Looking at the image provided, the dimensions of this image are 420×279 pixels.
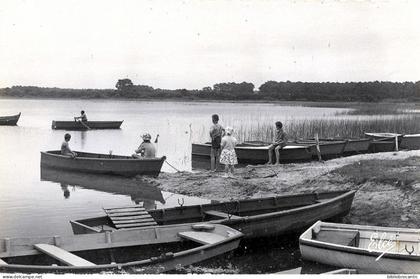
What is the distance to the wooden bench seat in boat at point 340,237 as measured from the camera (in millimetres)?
8170

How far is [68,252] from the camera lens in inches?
277

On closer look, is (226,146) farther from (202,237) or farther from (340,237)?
(202,237)

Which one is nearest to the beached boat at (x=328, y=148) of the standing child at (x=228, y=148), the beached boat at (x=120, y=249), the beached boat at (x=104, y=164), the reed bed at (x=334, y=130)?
the reed bed at (x=334, y=130)

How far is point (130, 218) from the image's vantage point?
29.1 ft

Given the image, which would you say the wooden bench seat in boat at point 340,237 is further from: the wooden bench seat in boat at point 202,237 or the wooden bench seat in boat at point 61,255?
the wooden bench seat in boat at point 61,255

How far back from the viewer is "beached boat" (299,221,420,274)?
7133mm

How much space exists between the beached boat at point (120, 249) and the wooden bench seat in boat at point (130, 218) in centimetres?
74

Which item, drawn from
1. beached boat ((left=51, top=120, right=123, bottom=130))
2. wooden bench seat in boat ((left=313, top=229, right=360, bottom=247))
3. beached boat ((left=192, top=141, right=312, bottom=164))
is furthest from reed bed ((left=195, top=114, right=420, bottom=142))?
wooden bench seat in boat ((left=313, top=229, right=360, bottom=247))

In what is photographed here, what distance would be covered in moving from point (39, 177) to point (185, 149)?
30.6ft

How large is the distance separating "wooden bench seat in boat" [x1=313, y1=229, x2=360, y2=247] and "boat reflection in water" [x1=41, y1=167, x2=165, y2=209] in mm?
6029

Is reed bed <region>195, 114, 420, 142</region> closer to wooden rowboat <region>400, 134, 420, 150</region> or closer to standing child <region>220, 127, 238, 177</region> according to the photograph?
wooden rowboat <region>400, 134, 420, 150</region>

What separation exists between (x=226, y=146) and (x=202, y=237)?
20.7 feet

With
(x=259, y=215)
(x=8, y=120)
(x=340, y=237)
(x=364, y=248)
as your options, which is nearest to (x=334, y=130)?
(x=259, y=215)

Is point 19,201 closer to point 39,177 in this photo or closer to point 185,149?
point 39,177
